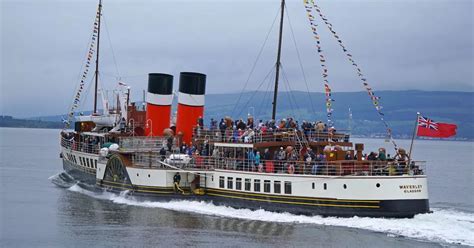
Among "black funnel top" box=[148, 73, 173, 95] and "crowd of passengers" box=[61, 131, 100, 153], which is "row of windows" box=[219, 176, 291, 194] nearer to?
"black funnel top" box=[148, 73, 173, 95]

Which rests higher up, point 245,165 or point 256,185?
point 245,165

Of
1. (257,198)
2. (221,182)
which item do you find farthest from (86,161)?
(257,198)

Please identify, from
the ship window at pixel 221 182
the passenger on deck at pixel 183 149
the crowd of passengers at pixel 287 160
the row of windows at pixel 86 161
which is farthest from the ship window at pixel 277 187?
the row of windows at pixel 86 161

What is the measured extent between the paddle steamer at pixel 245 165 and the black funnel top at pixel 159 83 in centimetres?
7

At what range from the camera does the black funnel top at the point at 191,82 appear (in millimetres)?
41062

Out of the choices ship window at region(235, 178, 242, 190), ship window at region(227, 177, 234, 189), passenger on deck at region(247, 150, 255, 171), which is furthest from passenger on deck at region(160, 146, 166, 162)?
passenger on deck at region(247, 150, 255, 171)

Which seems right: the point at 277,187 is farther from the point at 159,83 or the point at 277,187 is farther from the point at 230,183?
the point at 159,83

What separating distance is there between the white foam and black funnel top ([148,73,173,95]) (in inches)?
371

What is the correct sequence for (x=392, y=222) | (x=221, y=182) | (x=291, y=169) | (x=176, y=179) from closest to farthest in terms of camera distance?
(x=392, y=222), (x=291, y=169), (x=221, y=182), (x=176, y=179)

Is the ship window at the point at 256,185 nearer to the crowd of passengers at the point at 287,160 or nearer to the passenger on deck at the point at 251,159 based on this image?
the crowd of passengers at the point at 287,160

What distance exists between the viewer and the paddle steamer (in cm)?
3055

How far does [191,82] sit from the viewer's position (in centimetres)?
4109

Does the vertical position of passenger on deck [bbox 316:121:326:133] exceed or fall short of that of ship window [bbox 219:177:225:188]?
it exceeds it

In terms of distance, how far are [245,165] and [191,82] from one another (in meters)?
8.77
